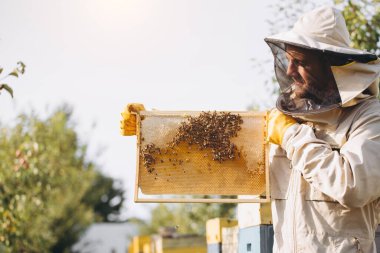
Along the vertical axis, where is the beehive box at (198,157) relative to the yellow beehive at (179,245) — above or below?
above

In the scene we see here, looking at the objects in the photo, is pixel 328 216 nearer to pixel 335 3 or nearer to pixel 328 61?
pixel 328 61

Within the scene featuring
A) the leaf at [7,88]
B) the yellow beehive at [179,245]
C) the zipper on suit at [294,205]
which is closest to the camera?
the zipper on suit at [294,205]

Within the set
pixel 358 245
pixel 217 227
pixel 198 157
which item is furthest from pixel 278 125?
pixel 217 227

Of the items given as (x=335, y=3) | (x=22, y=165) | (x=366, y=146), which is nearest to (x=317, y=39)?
(x=366, y=146)

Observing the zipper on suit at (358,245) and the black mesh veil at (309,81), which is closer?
the zipper on suit at (358,245)

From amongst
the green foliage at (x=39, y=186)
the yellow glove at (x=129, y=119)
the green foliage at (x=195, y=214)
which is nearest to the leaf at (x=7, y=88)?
the yellow glove at (x=129, y=119)

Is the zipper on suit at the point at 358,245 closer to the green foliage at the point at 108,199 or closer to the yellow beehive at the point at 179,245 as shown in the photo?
the yellow beehive at the point at 179,245

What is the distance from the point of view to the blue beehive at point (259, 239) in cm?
446

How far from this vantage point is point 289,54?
11.2 feet

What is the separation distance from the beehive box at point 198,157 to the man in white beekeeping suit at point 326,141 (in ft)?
0.60

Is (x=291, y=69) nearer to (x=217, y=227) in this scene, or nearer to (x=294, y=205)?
(x=294, y=205)

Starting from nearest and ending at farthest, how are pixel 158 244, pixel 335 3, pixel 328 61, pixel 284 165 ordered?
1. pixel 328 61
2. pixel 284 165
3. pixel 335 3
4. pixel 158 244

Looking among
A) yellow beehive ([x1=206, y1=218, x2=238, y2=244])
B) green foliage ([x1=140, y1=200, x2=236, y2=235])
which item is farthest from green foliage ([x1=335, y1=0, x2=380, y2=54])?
green foliage ([x1=140, y1=200, x2=236, y2=235])

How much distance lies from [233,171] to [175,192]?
0.34 m
